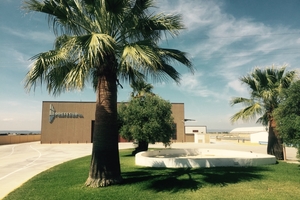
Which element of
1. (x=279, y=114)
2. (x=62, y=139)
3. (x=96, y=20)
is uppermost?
(x=96, y=20)

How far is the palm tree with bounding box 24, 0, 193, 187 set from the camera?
24.0 ft

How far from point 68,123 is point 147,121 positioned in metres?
26.4

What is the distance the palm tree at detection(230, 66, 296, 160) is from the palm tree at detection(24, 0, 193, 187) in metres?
8.96

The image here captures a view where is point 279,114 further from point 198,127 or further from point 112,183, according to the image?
point 198,127

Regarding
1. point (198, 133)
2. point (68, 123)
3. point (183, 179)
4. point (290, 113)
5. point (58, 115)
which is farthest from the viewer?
point (198, 133)

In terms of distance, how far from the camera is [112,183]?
8.12 m

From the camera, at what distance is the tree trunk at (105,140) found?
798 cm

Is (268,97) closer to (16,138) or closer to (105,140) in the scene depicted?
(105,140)

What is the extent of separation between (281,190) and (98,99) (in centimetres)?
703

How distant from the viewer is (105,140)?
26.5 ft

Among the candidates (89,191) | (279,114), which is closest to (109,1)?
(89,191)

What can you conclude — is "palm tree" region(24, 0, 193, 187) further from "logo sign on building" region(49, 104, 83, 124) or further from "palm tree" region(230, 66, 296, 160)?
"logo sign on building" region(49, 104, 83, 124)

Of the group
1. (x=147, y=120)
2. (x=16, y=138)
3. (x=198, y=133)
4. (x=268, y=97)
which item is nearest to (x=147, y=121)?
(x=147, y=120)

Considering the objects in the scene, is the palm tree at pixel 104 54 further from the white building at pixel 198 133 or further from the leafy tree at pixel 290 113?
the white building at pixel 198 133
